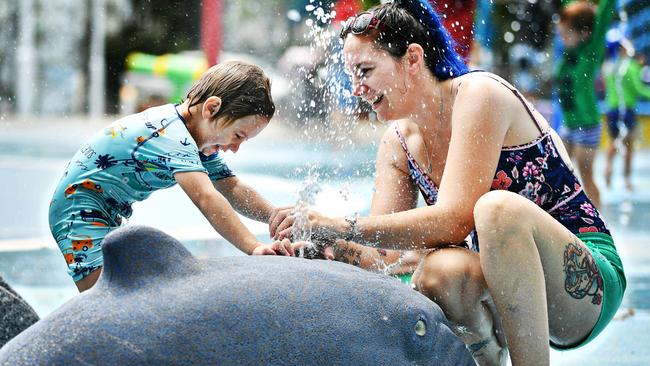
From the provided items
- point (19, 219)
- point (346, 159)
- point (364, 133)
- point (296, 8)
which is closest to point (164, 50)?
point (296, 8)

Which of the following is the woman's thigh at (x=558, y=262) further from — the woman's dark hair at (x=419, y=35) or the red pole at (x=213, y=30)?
the red pole at (x=213, y=30)

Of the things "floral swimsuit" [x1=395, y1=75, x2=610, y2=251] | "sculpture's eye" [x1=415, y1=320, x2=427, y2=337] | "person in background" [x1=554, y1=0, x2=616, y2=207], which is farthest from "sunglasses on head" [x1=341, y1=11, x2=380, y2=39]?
"person in background" [x1=554, y1=0, x2=616, y2=207]

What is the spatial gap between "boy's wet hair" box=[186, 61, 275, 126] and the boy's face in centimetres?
2

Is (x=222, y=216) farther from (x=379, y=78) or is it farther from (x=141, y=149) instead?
(x=379, y=78)

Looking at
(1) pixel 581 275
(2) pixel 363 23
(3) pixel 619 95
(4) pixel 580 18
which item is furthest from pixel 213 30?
(1) pixel 581 275

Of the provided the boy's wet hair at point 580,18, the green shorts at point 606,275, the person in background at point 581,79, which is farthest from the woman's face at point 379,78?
the boy's wet hair at point 580,18

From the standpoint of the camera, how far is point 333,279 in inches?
103

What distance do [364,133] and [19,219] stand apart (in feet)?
28.5

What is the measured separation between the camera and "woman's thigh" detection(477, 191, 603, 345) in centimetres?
283

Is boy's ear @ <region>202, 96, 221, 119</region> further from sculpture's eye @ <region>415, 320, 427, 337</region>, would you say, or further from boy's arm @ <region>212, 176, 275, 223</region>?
sculpture's eye @ <region>415, 320, 427, 337</region>

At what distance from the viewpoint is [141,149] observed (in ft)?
11.6

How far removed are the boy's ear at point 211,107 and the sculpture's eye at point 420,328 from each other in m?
1.33

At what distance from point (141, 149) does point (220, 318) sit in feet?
4.26

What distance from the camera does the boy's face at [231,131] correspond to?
3602 millimetres
